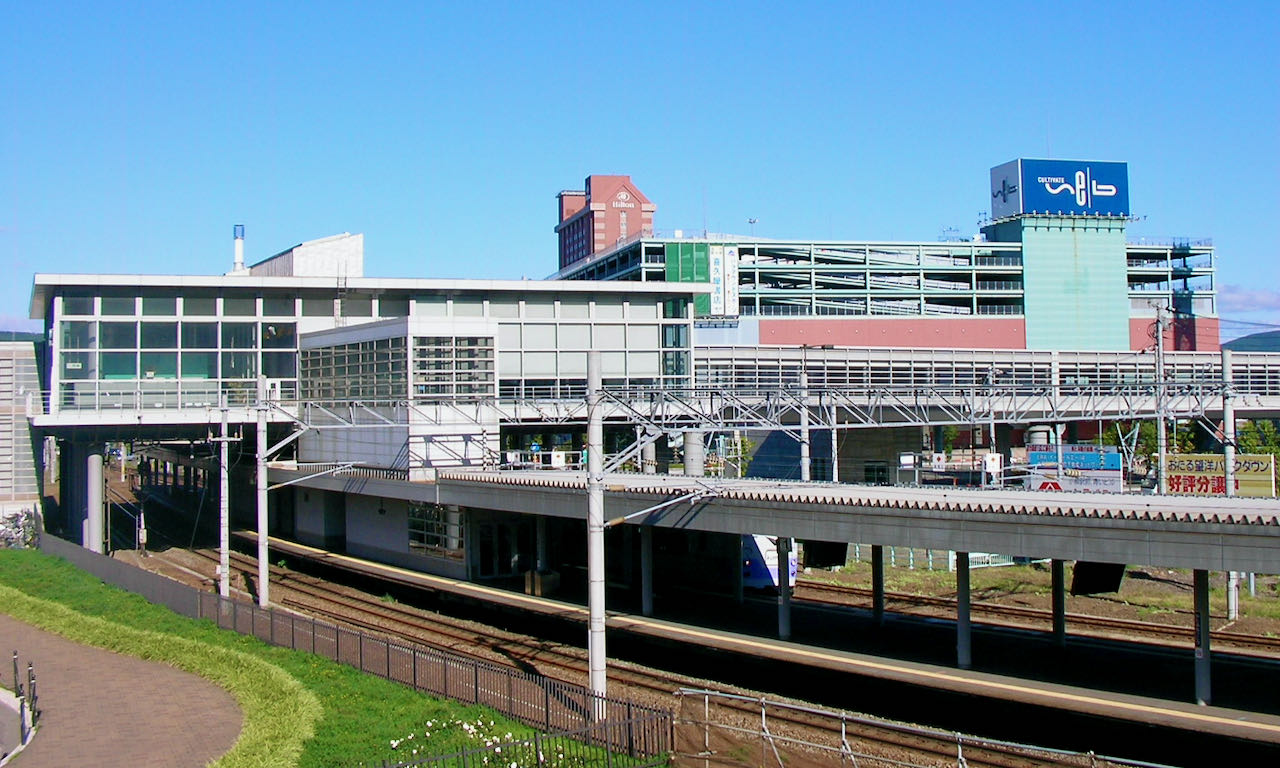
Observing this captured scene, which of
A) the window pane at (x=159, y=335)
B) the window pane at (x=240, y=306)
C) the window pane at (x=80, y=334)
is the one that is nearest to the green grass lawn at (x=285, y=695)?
the window pane at (x=80, y=334)

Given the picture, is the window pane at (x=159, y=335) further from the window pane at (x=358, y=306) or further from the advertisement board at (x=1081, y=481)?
the advertisement board at (x=1081, y=481)

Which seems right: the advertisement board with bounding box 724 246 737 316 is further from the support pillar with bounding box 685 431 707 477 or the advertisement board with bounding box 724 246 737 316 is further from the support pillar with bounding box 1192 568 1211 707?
the support pillar with bounding box 1192 568 1211 707

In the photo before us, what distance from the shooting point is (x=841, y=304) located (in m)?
104

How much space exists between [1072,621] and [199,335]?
3744cm

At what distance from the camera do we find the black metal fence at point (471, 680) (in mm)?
18328

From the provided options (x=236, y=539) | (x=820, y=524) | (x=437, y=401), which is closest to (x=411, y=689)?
(x=820, y=524)

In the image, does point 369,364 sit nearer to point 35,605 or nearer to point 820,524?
point 35,605

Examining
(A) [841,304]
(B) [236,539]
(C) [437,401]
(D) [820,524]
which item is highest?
(A) [841,304]

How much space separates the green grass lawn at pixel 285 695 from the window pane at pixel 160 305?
659 inches

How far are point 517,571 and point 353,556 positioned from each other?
11.2 meters

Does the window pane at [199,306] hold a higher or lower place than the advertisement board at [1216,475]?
higher

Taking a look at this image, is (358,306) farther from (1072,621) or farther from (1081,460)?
(1072,621)

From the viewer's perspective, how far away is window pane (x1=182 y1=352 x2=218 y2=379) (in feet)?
163

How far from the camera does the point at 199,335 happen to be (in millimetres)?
50375
